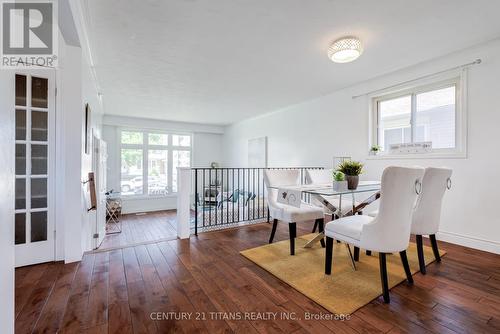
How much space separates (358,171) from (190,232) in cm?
249

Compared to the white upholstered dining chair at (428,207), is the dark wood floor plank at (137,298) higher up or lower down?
lower down

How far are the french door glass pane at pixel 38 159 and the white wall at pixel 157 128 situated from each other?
4465mm

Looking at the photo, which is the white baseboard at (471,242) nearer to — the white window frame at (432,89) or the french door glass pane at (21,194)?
the white window frame at (432,89)

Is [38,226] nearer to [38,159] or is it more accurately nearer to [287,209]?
[38,159]

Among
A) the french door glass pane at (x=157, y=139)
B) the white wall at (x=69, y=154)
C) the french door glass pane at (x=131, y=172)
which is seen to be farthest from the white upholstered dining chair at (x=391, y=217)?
the french door glass pane at (x=157, y=139)

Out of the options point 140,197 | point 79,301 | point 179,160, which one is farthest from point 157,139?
point 79,301

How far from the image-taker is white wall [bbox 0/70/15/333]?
76cm

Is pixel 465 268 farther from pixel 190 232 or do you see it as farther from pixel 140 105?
pixel 140 105

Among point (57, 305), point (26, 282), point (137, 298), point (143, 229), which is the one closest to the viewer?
point (57, 305)

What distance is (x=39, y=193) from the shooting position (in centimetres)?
237

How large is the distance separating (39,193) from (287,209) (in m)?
2.72

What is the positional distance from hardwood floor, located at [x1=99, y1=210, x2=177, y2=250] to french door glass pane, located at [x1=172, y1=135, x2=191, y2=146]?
93.8 inches

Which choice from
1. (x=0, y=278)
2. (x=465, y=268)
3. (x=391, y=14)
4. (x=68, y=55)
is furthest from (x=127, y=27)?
(x=465, y=268)

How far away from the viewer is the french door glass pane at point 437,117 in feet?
9.91
